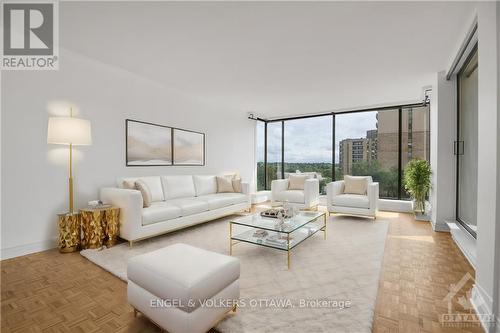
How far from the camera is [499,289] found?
5.17 feet

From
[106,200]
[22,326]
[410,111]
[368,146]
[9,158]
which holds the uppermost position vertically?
[410,111]

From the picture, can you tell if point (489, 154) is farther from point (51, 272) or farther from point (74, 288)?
point (51, 272)

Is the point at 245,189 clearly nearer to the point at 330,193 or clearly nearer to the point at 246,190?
the point at 246,190

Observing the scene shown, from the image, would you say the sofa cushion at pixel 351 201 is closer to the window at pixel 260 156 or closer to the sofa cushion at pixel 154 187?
the window at pixel 260 156

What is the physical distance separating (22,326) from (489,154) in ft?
11.4

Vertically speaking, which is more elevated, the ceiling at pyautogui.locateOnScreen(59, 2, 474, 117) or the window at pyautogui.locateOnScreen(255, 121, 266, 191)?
the ceiling at pyautogui.locateOnScreen(59, 2, 474, 117)

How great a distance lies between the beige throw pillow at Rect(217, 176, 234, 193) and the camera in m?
5.11

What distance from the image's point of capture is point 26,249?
2.88m

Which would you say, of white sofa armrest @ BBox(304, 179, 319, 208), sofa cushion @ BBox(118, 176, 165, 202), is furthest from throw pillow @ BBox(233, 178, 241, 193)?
sofa cushion @ BBox(118, 176, 165, 202)

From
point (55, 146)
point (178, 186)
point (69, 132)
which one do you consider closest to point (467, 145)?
point (178, 186)

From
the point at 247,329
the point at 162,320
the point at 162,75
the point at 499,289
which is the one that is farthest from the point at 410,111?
the point at 162,320

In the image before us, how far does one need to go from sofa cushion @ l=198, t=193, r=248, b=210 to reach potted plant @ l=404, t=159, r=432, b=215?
3245 millimetres

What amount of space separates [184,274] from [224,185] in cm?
370

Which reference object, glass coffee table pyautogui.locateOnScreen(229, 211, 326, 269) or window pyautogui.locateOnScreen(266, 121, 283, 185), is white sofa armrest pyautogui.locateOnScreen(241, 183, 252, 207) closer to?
glass coffee table pyautogui.locateOnScreen(229, 211, 326, 269)
